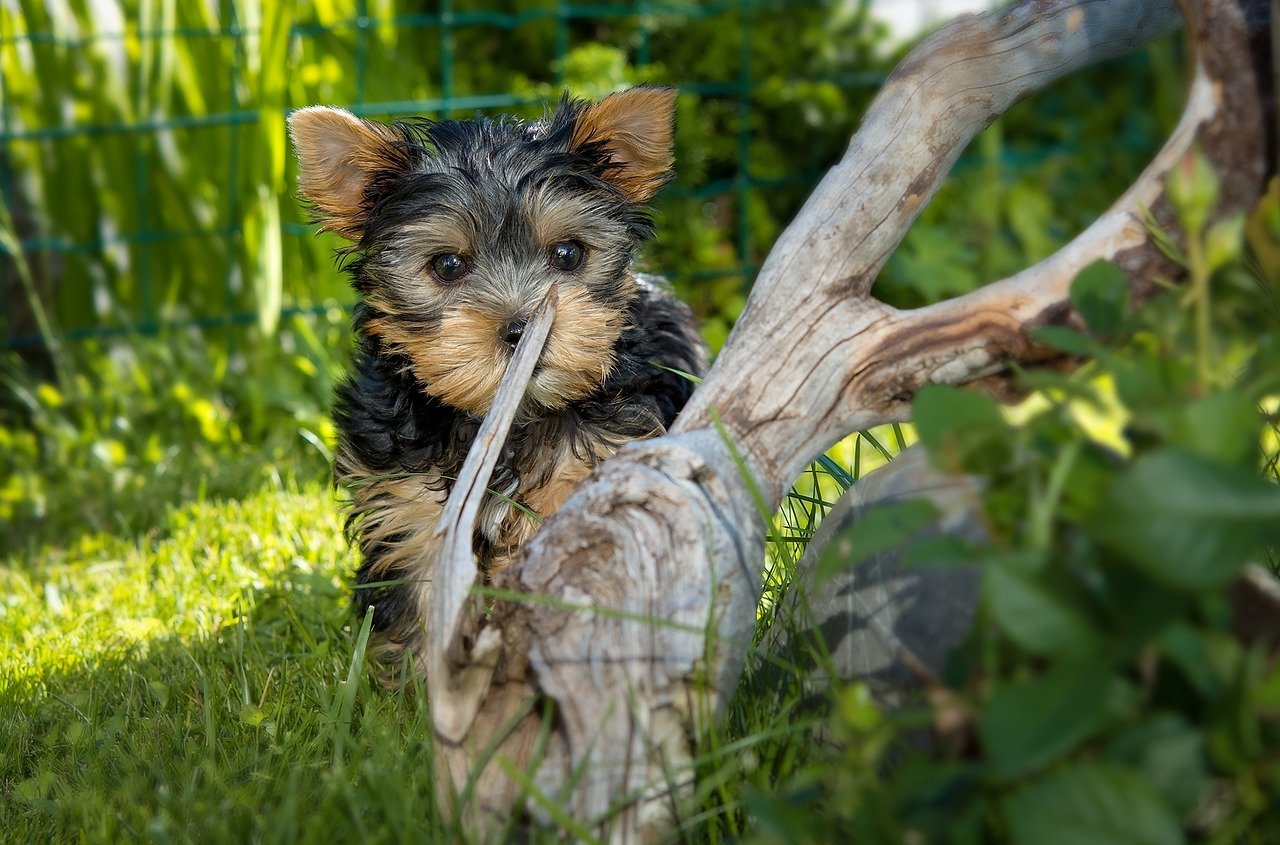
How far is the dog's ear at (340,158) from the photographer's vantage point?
9.71ft

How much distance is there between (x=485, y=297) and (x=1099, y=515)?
176 cm

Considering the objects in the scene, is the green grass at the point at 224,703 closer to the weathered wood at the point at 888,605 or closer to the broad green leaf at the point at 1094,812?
the weathered wood at the point at 888,605

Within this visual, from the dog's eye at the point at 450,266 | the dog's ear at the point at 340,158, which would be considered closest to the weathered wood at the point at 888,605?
the dog's eye at the point at 450,266

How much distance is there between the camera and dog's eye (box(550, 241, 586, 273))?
3004mm

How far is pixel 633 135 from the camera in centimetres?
308

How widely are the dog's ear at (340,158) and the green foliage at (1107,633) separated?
72.8 inches

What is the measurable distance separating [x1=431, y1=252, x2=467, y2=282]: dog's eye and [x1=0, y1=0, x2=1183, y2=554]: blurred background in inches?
56.1

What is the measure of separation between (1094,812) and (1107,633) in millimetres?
197

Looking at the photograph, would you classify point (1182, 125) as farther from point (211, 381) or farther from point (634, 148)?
point (211, 381)

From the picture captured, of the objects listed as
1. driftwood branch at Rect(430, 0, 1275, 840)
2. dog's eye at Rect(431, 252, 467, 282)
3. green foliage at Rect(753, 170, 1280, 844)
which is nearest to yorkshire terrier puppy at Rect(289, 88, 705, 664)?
dog's eye at Rect(431, 252, 467, 282)

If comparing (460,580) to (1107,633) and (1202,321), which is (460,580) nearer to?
(1107,633)

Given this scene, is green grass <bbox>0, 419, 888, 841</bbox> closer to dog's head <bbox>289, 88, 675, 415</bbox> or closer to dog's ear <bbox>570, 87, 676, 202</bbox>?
dog's head <bbox>289, 88, 675, 415</bbox>

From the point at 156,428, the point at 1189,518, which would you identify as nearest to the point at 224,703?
the point at 1189,518

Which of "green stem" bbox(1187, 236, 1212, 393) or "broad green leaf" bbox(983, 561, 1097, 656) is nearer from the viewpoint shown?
"broad green leaf" bbox(983, 561, 1097, 656)
